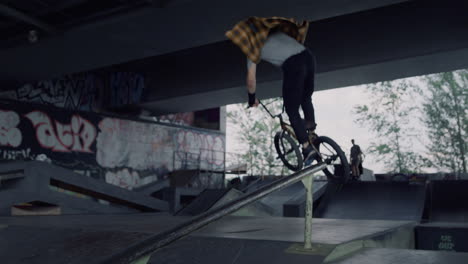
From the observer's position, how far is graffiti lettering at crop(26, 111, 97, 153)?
18.2 m

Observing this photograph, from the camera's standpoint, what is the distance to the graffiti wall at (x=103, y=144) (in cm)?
1752

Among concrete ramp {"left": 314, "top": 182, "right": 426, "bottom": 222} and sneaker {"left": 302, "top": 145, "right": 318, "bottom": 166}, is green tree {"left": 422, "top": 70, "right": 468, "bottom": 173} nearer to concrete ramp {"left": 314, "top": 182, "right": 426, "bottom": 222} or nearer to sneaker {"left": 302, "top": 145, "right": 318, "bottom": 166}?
concrete ramp {"left": 314, "top": 182, "right": 426, "bottom": 222}

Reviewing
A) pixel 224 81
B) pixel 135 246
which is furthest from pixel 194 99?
pixel 135 246

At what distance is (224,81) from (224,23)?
18.2ft

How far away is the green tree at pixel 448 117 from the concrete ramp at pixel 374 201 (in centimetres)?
1978

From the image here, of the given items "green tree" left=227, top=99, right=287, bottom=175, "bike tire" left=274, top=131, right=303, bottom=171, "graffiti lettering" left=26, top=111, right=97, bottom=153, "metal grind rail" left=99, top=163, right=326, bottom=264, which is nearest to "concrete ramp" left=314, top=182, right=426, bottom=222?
"bike tire" left=274, top=131, right=303, bottom=171

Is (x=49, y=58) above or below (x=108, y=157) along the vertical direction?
above

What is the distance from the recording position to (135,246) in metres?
1.86

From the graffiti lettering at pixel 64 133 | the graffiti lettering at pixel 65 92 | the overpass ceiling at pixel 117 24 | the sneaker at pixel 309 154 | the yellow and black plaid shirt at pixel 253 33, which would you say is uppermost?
the overpass ceiling at pixel 117 24

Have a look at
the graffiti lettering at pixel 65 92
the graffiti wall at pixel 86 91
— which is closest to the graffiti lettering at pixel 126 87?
the graffiti wall at pixel 86 91

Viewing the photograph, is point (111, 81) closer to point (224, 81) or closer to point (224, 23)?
point (224, 81)

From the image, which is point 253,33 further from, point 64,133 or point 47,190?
point 64,133

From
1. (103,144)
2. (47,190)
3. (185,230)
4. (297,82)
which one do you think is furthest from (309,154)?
(103,144)

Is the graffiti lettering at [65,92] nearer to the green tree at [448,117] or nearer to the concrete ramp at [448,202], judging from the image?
the concrete ramp at [448,202]
